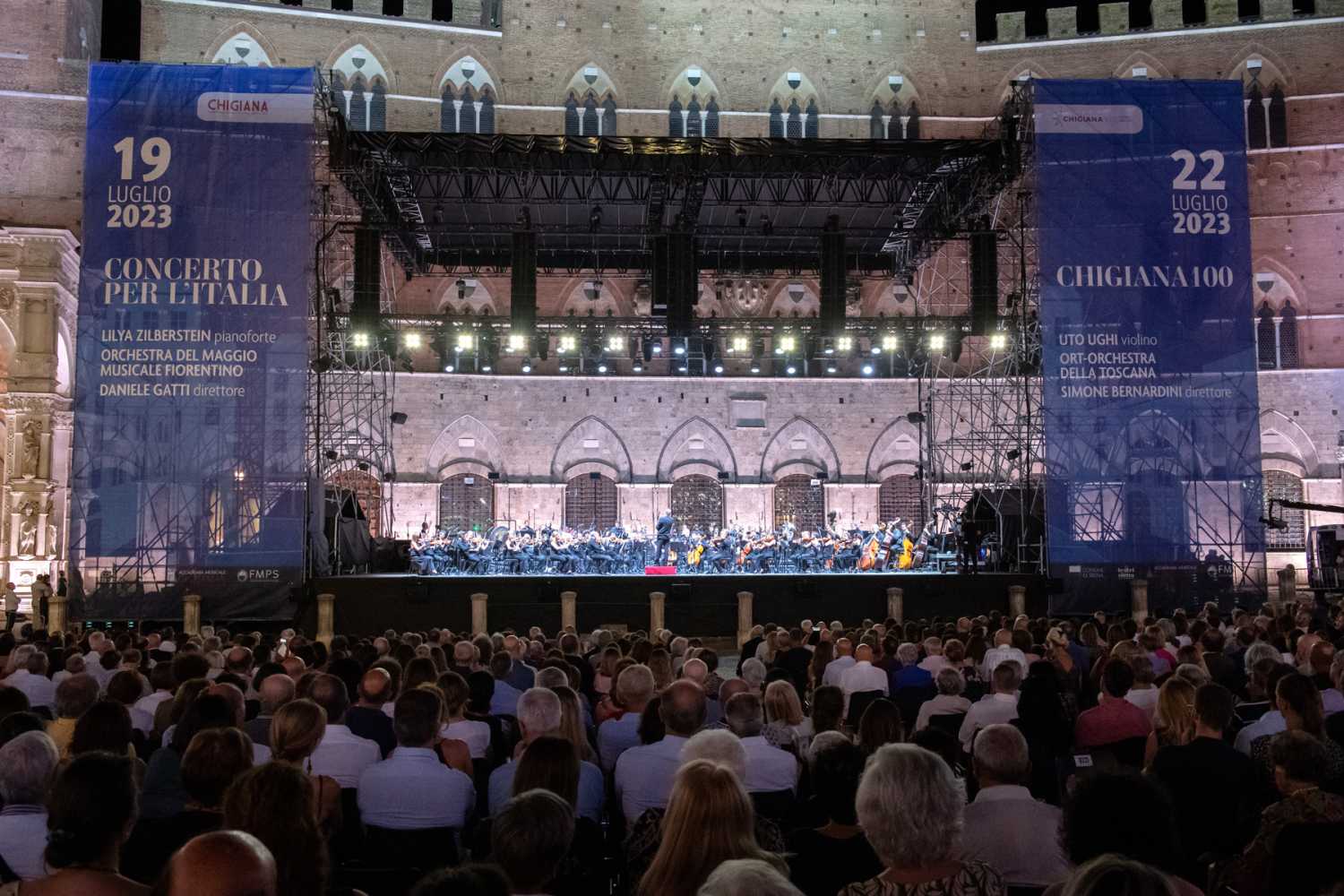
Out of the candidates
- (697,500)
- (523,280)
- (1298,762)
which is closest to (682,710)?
(1298,762)

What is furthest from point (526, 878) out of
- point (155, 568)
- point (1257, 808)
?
point (155, 568)

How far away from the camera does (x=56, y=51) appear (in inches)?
990

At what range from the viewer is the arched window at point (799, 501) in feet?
89.8

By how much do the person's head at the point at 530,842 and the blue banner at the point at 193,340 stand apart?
13.6m

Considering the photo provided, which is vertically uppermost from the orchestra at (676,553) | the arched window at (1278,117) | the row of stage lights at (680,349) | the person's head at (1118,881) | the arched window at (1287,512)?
the arched window at (1278,117)

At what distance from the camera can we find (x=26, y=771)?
3.66 meters

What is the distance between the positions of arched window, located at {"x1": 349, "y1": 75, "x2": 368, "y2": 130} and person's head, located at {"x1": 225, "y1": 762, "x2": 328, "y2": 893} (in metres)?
25.9

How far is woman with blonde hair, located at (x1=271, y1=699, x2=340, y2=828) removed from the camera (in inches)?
167

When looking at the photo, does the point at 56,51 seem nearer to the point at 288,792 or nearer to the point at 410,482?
the point at 410,482

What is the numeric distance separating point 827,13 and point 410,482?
14992 millimetres

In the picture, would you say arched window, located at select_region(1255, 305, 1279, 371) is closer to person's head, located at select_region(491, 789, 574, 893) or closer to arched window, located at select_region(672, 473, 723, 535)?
arched window, located at select_region(672, 473, 723, 535)

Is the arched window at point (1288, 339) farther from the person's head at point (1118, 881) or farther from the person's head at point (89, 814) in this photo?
the person's head at point (89, 814)

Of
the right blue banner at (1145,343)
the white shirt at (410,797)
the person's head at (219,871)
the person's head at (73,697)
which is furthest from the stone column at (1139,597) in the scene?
the person's head at (219,871)

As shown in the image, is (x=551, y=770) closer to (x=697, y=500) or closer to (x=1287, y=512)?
(x=697, y=500)
